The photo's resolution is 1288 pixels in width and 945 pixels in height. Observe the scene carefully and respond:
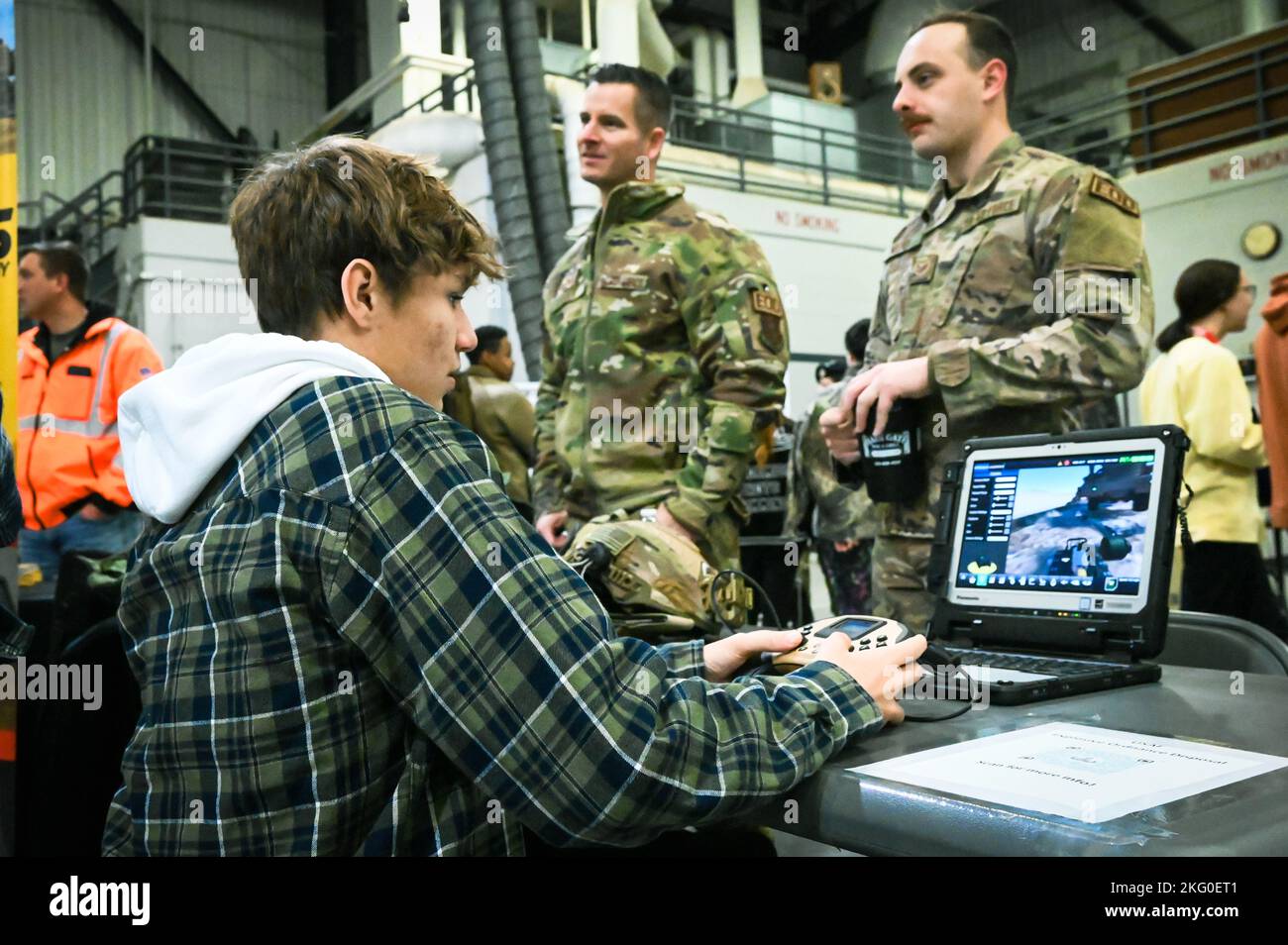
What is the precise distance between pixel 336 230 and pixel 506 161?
4.50 meters

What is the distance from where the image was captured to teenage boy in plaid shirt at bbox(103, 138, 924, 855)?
2.33ft

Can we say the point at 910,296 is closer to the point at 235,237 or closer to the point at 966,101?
the point at 966,101

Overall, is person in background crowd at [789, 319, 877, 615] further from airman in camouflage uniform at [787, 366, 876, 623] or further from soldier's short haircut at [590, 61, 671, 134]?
soldier's short haircut at [590, 61, 671, 134]

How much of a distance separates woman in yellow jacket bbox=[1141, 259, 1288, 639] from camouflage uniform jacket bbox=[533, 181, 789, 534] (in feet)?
4.72

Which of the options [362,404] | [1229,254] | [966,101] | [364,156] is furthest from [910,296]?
[1229,254]

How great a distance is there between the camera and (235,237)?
945 mm

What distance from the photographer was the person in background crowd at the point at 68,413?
10.1 ft

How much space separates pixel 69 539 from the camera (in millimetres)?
3096

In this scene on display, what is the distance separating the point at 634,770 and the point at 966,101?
1.34 metres

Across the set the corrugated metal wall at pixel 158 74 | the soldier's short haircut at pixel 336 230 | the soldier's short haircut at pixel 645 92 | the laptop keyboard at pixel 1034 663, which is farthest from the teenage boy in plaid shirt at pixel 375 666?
the corrugated metal wall at pixel 158 74

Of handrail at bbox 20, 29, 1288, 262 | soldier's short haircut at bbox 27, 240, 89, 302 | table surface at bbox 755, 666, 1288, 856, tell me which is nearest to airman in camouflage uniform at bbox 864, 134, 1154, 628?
table surface at bbox 755, 666, 1288, 856

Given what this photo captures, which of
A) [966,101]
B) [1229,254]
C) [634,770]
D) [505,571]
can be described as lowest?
[634,770]

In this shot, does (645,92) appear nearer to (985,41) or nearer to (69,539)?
(985,41)

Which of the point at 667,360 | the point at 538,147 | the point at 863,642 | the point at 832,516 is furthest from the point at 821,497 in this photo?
the point at 538,147
